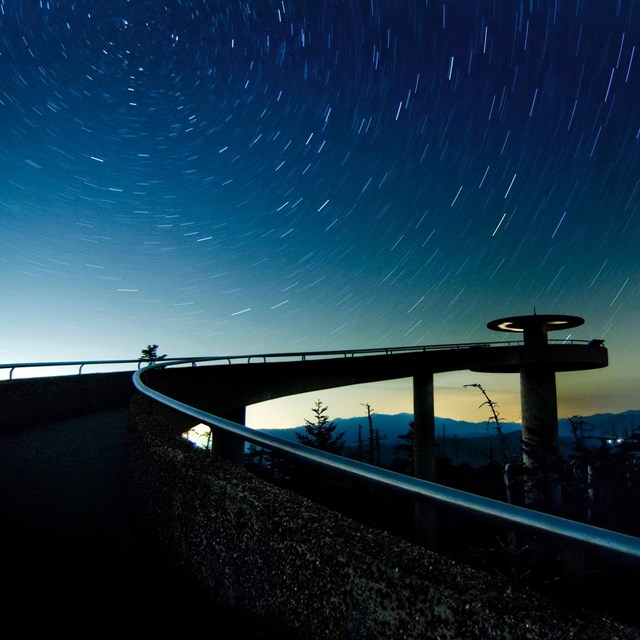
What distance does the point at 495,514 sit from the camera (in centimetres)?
152

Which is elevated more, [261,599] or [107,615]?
[261,599]

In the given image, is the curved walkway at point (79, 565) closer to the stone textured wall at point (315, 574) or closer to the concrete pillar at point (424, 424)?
the stone textured wall at point (315, 574)

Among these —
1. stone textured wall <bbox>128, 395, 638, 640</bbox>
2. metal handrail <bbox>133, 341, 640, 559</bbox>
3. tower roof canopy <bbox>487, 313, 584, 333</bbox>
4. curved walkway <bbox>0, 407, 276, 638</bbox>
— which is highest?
tower roof canopy <bbox>487, 313, 584, 333</bbox>

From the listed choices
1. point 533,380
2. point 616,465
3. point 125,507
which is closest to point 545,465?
point 616,465

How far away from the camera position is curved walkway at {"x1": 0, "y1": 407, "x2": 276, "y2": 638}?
2654 millimetres

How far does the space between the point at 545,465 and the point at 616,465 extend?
377 cm

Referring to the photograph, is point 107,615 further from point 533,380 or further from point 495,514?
point 533,380

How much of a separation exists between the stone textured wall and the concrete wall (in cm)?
771

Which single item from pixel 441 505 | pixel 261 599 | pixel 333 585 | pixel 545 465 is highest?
pixel 441 505

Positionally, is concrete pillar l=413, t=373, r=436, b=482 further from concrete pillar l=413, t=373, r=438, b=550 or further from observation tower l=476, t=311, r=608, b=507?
observation tower l=476, t=311, r=608, b=507

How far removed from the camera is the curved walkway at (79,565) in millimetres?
2654

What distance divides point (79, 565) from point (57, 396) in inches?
362

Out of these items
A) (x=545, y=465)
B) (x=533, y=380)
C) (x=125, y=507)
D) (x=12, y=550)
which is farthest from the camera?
(x=533, y=380)

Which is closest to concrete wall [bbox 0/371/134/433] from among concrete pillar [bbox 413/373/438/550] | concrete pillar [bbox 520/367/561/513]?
concrete pillar [bbox 413/373/438/550]
